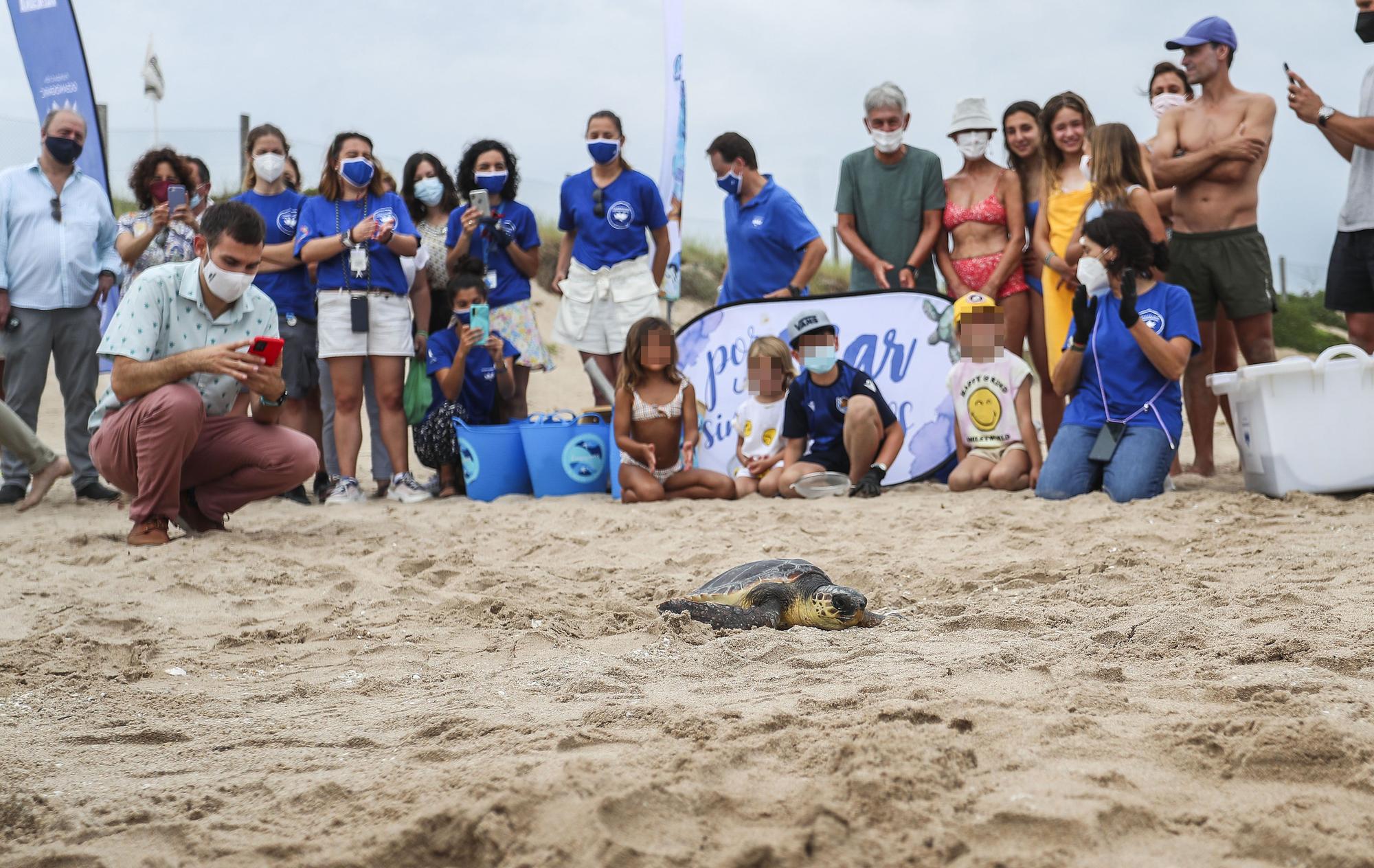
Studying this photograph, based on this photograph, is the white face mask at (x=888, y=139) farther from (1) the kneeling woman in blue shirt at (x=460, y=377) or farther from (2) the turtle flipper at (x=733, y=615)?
(2) the turtle flipper at (x=733, y=615)

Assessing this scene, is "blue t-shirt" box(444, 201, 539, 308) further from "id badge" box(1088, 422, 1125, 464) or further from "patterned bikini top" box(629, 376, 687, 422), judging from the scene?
"id badge" box(1088, 422, 1125, 464)

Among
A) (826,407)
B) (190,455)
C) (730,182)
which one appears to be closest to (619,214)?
(730,182)

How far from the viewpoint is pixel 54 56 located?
7066 mm

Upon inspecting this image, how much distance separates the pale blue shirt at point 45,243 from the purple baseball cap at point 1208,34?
4918 mm

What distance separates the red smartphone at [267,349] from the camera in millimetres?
3943

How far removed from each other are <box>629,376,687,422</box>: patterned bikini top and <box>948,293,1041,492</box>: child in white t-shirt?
3.94 ft

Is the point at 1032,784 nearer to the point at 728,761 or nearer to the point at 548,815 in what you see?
the point at 728,761

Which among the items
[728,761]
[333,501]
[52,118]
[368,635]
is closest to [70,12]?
[52,118]

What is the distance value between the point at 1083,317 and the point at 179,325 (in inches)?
133

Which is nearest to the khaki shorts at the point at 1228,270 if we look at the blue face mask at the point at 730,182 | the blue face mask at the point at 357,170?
the blue face mask at the point at 730,182

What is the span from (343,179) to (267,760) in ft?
13.5

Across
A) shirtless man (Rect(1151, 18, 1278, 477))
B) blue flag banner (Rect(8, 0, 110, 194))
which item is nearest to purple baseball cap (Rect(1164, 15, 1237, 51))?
shirtless man (Rect(1151, 18, 1278, 477))

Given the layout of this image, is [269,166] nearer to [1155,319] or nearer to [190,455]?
[190,455]

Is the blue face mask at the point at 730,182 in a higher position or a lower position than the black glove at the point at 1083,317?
higher
